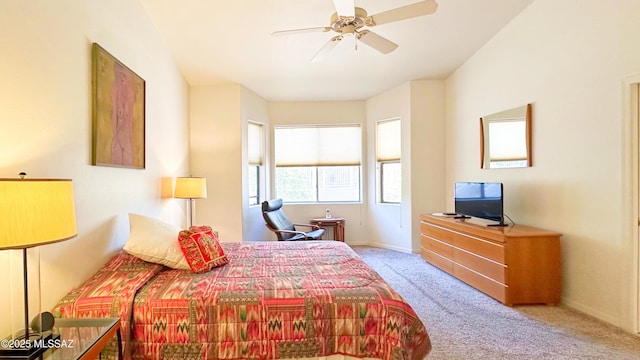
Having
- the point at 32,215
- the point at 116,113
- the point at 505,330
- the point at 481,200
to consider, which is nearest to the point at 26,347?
the point at 32,215

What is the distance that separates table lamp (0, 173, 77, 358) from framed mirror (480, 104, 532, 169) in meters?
4.00

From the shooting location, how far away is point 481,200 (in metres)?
3.70

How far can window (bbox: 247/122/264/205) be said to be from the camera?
17.3 feet

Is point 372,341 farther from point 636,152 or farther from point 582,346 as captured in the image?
point 636,152

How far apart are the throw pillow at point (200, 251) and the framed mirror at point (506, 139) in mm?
3346

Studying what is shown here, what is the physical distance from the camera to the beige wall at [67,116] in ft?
5.15

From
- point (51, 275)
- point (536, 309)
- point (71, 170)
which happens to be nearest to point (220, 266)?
point (51, 275)

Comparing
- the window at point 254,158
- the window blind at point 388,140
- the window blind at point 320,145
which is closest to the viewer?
the window at point 254,158

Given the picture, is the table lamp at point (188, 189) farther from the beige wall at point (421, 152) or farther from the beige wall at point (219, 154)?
the beige wall at point (421, 152)

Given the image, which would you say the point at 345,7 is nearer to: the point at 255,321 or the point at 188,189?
the point at 255,321

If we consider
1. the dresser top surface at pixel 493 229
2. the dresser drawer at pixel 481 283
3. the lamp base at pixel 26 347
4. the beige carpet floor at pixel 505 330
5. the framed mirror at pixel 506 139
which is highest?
the framed mirror at pixel 506 139

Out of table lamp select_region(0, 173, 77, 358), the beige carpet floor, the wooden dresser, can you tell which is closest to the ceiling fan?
table lamp select_region(0, 173, 77, 358)

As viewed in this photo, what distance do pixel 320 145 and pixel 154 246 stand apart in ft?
13.1

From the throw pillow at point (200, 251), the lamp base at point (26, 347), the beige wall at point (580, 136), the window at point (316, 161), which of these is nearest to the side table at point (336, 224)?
the window at point (316, 161)
